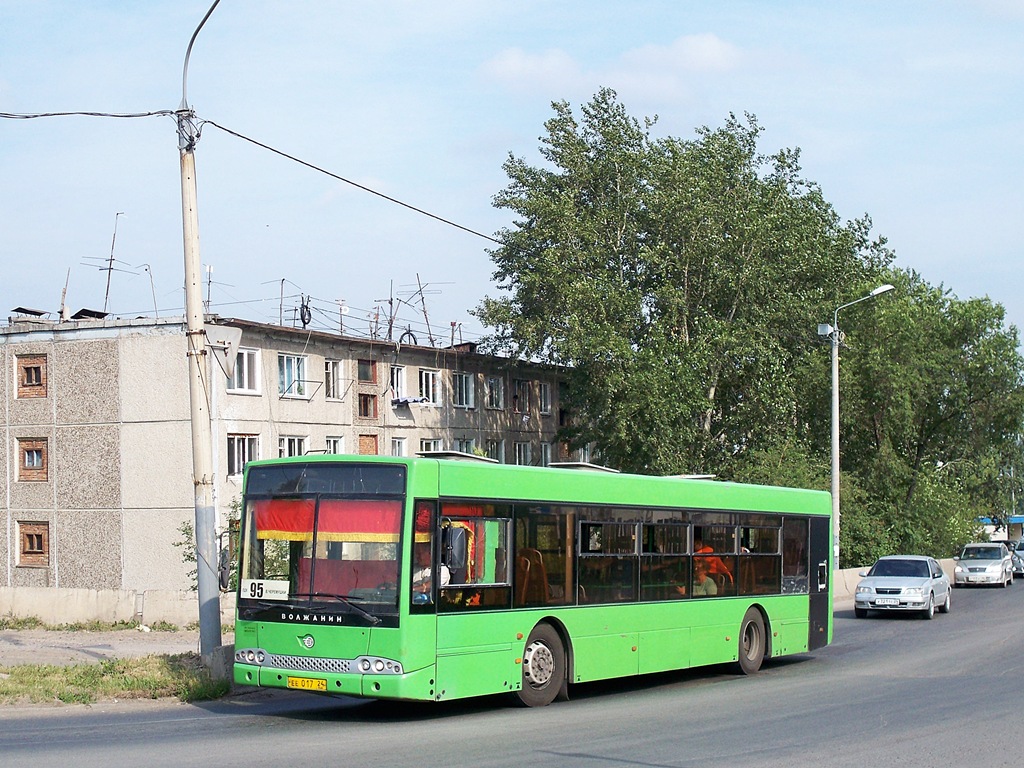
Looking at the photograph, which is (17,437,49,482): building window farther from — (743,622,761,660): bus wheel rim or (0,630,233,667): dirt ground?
(743,622,761,660): bus wheel rim

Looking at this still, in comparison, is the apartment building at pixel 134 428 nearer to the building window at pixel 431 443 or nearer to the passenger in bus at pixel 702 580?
the building window at pixel 431 443

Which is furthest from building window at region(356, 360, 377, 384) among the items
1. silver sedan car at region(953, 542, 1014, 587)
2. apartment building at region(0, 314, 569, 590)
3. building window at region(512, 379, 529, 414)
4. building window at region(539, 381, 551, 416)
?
silver sedan car at region(953, 542, 1014, 587)

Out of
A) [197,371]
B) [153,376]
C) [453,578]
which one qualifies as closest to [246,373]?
[153,376]

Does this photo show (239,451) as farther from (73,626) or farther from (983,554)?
(983,554)

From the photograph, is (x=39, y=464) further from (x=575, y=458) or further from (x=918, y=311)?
(x=918, y=311)

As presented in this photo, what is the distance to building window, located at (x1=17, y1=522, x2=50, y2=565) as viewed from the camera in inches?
1657

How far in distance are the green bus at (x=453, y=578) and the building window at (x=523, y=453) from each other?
3873 cm

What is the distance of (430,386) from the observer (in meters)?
49.1

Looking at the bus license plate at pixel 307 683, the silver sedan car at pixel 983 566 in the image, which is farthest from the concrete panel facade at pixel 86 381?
the silver sedan car at pixel 983 566

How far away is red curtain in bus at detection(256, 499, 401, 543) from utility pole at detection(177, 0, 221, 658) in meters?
2.35

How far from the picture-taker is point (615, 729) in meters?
12.0

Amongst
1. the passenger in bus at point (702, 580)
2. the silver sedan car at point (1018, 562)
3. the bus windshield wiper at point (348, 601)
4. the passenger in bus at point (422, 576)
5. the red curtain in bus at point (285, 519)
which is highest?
the red curtain in bus at point (285, 519)

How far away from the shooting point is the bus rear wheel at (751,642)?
17.6 meters

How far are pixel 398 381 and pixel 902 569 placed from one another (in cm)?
2288
